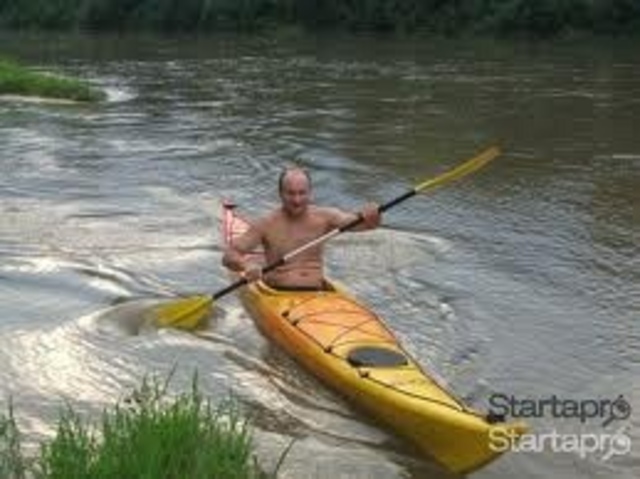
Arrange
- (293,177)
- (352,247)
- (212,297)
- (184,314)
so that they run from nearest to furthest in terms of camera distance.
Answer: (293,177) < (212,297) < (184,314) < (352,247)

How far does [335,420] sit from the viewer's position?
7.35m

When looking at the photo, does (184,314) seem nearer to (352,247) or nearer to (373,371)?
(373,371)

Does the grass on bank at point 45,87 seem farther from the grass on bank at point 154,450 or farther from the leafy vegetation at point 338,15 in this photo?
the leafy vegetation at point 338,15

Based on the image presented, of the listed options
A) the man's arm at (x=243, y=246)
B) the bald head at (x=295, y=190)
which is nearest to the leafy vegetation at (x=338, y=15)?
the man's arm at (x=243, y=246)

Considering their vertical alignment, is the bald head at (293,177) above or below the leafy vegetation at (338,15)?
above

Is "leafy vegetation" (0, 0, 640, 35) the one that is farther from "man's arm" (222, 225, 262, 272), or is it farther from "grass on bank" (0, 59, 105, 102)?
"man's arm" (222, 225, 262, 272)

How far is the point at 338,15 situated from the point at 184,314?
45.2m

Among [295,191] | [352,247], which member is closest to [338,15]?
[352,247]

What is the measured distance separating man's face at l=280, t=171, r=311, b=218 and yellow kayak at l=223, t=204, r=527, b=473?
0.62 m

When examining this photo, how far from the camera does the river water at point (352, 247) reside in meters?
7.71

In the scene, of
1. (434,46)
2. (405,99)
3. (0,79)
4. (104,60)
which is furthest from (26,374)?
(434,46)

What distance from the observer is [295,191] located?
334 inches

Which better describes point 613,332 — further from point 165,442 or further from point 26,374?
point 165,442

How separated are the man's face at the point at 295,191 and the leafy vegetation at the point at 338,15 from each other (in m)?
37.1
